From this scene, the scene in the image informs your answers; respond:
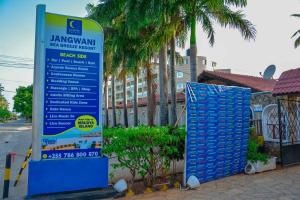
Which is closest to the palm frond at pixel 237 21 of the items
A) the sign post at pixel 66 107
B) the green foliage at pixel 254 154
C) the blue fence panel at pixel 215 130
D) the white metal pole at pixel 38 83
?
the blue fence panel at pixel 215 130

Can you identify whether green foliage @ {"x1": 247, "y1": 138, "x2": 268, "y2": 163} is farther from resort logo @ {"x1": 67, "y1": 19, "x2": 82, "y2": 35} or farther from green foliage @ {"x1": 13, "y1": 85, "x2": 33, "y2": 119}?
green foliage @ {"x1": 13, "y1": 85, "x2": 33, "y2": 119}

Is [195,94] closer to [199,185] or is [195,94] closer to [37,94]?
[199,185]

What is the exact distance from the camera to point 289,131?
990 centimetres

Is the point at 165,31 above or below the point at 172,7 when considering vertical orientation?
below

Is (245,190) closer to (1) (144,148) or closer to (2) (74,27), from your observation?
(1) (144,148)

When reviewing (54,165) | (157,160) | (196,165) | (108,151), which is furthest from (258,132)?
(54,165)

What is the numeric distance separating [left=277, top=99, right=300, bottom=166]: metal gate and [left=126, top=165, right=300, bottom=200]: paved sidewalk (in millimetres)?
1377

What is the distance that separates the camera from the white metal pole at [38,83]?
568cm

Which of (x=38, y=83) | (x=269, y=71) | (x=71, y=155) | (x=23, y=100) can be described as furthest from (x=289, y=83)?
(x=23, y=100)

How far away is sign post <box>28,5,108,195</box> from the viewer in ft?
18.9

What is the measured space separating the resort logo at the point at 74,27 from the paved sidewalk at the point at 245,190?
163 inches

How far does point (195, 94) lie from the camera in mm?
6938

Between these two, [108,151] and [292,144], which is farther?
[292,144]

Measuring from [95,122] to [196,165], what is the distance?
2.84 metres
